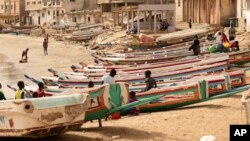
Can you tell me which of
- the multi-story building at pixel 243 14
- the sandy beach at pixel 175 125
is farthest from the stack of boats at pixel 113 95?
the multi-story building at pixel 243 14

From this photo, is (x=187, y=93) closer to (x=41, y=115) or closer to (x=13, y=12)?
(x=41, y=115)

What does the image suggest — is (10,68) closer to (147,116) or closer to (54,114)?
(147,116)

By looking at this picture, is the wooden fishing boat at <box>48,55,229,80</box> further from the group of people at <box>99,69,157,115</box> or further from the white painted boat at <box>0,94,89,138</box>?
the white painted boat at <box>0,94,89,138</box>

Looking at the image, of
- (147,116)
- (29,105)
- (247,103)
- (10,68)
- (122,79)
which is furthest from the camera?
(10,68)

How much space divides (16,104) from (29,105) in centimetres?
26

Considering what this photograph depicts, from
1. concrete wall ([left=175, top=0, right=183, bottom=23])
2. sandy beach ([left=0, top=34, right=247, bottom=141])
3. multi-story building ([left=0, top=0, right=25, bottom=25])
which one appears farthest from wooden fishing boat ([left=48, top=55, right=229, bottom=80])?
multi-story building ([left=0, top=0, right=25, bottom=25])

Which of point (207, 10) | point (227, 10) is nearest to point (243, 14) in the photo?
point (227, 10)

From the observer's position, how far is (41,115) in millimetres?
10086

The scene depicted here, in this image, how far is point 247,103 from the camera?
306 inches

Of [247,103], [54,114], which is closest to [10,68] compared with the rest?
[54,114]

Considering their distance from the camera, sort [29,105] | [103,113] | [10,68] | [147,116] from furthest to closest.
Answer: [10,68], [147,116], [103,113], [29,105]

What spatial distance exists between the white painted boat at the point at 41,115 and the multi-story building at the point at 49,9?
72455 millimetres

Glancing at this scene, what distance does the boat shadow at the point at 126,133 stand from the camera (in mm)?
10759

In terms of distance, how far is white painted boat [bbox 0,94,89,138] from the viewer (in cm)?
996
